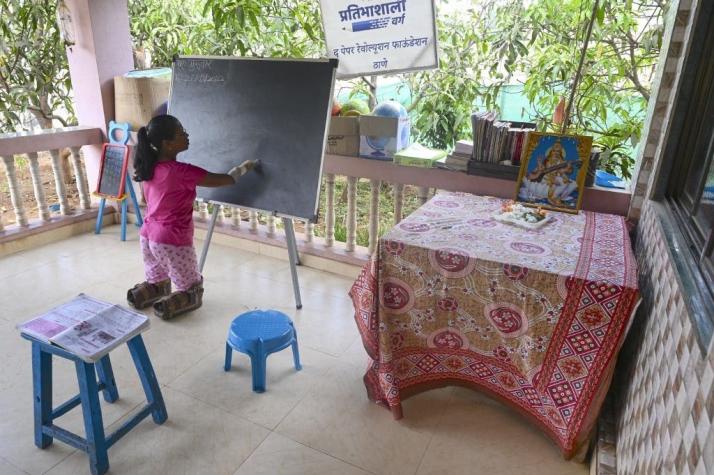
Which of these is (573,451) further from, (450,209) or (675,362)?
(450,209)

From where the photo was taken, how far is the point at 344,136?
295cm

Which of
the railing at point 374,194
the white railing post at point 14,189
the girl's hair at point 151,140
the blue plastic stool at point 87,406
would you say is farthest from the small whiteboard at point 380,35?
the white railing post at point 14,189

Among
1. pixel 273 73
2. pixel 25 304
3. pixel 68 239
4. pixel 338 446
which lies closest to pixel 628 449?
pixel 338 446

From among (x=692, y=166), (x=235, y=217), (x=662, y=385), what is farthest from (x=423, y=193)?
(x=662, y=385)

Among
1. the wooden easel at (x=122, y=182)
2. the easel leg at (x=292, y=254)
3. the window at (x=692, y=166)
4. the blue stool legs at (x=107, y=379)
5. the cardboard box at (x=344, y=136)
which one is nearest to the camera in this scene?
the window at (x=692, y=166)

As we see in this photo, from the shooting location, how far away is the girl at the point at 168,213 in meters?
2.43

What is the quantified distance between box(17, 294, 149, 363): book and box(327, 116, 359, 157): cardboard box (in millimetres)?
1657

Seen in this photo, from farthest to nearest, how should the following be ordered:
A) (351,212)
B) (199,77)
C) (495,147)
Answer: (351,212) < (199,77) < (495,147)

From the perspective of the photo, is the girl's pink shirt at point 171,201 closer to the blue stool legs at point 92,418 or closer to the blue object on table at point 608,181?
A: the blue stool legs at point 92,418

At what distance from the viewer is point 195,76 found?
276 centimetres

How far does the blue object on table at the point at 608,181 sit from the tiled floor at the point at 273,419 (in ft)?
4.00

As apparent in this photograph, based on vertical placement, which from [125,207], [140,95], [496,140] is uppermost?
[140,95]

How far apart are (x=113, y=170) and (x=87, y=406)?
2.47 m

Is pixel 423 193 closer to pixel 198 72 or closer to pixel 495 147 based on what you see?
pixel 495 147
